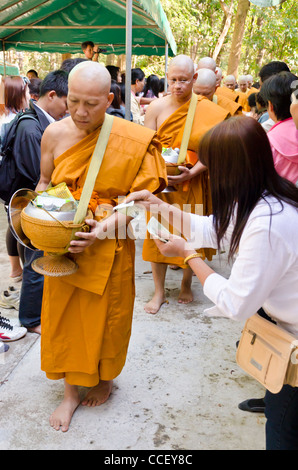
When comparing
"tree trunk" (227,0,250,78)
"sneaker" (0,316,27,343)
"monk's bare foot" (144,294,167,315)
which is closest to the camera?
"sneaker" (0,316,27,343)

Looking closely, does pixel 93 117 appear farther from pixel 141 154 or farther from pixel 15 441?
pixel 15 441

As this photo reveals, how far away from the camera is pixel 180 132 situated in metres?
3.80

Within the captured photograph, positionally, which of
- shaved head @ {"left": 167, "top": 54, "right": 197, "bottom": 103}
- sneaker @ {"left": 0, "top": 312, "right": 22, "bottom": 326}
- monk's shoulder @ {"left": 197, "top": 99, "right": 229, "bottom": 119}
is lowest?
sneaker @ {"left": 0, "top": 312, "right": 22, "bottom": 326}

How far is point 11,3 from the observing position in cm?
587

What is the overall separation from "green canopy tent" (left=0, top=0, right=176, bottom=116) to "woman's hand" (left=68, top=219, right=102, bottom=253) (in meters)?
3.72

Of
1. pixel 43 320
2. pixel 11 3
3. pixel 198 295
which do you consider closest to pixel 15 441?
pixel 43 320

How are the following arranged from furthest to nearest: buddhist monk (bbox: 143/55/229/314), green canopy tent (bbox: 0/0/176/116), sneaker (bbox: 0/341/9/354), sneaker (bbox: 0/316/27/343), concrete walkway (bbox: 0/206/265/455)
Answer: green canopy tent (bbox: 0/0/176/116), buddhist monk (bbox: 143/55/229/314), sneaker (bbox: 0/316/27/343), sneaker (bbox: 0/341/9/354), concrete walkway (bbox: 0/206/265/455)

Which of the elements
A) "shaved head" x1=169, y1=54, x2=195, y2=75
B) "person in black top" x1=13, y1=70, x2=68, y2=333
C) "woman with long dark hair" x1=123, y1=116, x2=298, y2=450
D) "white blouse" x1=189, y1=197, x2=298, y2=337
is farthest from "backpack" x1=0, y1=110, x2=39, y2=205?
"white blouse" x1=189, y1=197, x2=298, y2=337

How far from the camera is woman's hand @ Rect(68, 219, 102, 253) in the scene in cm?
216

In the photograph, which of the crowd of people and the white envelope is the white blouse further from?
the white envelope

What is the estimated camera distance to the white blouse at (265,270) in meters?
1.50

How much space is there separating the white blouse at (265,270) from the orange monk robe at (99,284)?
86 cm

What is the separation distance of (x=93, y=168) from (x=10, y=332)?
1654 millimetres
